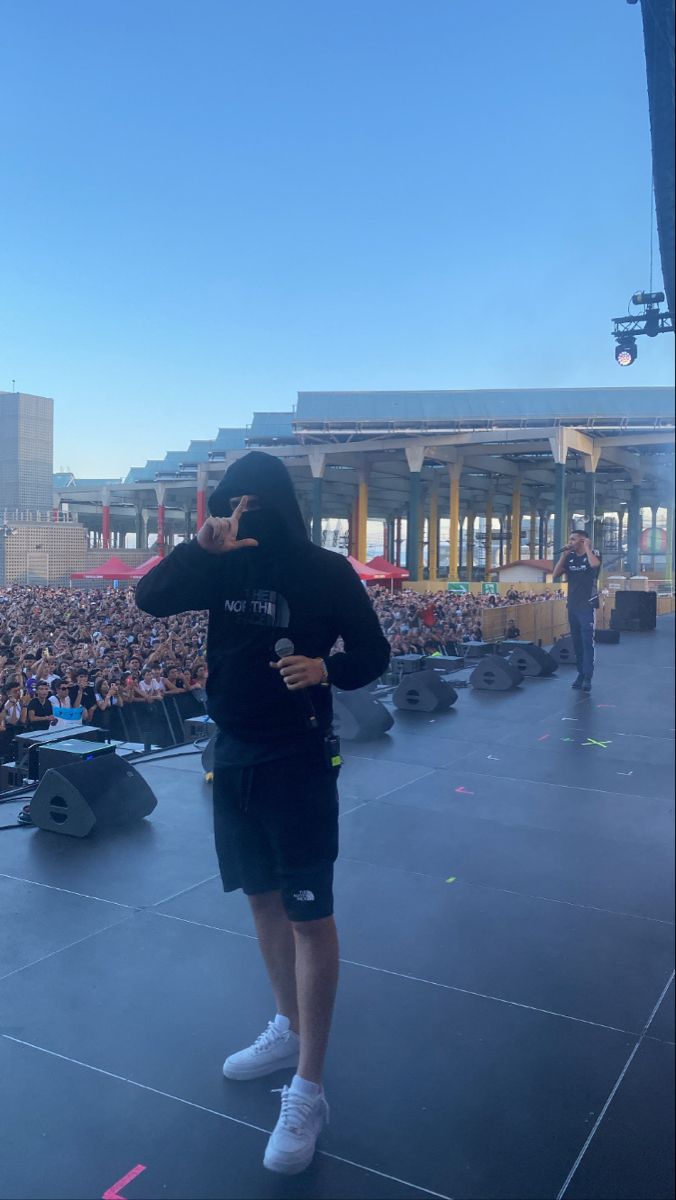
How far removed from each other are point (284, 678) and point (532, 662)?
7068 mm

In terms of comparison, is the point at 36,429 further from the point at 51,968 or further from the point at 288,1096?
the point at 288,1096

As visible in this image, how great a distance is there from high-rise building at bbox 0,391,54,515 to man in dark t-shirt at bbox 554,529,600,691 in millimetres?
4152

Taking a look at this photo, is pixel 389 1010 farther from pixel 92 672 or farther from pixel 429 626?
pixel 429 626

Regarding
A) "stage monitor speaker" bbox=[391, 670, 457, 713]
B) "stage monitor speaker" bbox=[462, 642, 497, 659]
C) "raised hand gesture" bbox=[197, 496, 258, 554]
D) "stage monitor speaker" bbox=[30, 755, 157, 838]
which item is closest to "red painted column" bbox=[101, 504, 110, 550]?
"stage monitor speaker" bbox=[462, 642, 497, 659]

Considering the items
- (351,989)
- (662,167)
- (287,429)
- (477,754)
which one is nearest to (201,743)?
(477,754)

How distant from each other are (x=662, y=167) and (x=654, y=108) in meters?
0.08

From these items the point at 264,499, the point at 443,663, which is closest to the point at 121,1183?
the point at 264,499

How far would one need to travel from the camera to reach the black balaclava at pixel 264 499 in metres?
1.62

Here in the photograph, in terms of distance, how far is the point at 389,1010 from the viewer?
2031 millimetres

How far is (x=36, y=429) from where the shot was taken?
6301mm

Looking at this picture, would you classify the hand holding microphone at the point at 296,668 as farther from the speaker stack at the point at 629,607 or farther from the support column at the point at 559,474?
the support column at the point at 559,474

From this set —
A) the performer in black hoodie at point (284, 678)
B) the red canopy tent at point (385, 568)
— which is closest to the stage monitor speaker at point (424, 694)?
the performer in black hoodie at point (284, 678)

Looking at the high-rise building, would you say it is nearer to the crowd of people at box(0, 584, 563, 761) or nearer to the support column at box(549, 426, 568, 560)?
the crowd of people at box(0, 584, 563, 761)

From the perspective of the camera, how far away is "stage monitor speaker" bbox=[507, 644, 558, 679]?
27.1ft
